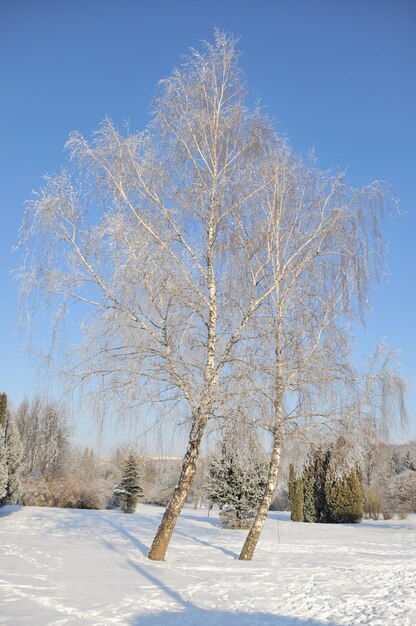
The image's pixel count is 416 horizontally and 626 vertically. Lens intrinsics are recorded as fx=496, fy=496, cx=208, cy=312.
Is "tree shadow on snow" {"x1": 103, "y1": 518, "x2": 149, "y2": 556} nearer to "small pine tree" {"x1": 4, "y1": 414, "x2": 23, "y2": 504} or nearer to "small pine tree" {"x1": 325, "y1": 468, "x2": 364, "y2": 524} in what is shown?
"small pine tree" {"x1": 4, "y1": 414, "x2": 23, "y2": 504}

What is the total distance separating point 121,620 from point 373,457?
21.4 feet

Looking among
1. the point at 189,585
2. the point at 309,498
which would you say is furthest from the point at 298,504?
the point at 189,585

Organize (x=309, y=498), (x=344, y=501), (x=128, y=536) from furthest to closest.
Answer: (x=309, y=498) < (x=344, y=501) < (x=128, y=536)

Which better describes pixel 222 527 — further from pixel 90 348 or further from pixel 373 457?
pixel 90 348

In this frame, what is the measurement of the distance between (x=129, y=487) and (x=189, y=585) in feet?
70.2

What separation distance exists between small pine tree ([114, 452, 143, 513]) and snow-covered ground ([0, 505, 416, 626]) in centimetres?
1500

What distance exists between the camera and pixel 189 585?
6422 millimetres

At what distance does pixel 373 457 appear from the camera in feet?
32.4

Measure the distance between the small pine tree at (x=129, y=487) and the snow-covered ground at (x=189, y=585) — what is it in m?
15.0

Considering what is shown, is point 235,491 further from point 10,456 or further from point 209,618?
point 209,618

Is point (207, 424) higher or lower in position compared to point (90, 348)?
lower

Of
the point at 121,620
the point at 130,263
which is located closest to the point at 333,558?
the point at 121,620

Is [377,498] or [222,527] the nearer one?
[222,527]

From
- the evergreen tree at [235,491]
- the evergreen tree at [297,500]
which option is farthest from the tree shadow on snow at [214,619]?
the evergreen tree at [297,500]
